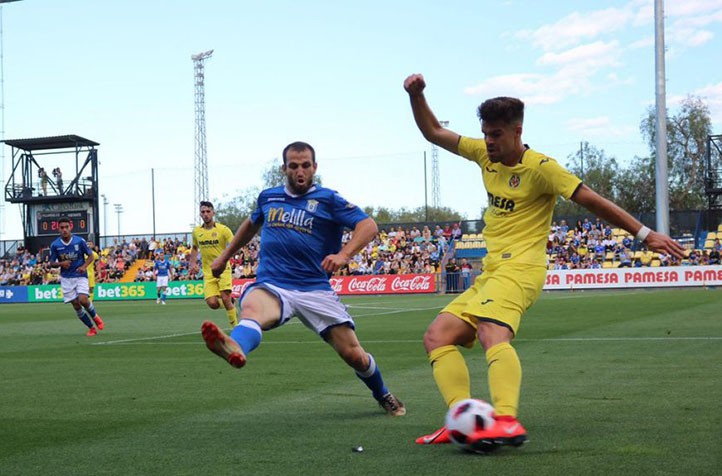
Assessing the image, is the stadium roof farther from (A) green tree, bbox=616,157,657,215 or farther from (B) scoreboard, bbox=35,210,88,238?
(A) green tree, bbox=616,157,657,215

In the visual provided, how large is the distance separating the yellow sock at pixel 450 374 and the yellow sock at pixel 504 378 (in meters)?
0.28

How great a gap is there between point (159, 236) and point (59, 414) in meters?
49.7

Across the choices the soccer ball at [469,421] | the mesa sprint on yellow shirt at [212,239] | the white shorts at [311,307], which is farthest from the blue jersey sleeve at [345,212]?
the mesa sprint on yellow shirt at [212,239]

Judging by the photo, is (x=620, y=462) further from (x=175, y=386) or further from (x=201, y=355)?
(x=201, y=355)

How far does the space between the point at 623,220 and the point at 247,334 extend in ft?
8.38

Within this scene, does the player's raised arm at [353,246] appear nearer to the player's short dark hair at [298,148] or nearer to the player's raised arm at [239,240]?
the player's short dark hair at [298,148]

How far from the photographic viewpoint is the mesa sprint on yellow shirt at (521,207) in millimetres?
5469

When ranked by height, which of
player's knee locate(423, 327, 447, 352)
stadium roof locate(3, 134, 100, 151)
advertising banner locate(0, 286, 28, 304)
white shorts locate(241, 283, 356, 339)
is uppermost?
stadium roof locate(3, 134, 100, 151)

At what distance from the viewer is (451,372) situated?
5477 millimetres

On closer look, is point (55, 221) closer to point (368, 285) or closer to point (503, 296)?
point (368, 285)

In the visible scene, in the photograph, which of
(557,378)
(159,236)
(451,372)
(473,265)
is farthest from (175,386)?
(159,236)

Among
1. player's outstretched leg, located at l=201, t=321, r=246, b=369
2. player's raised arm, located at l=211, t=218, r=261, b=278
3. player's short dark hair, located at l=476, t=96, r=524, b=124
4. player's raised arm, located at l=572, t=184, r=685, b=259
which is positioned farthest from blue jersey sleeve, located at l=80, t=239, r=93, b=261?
player's raised arm, located at l=572, t=184, r=685, b=259

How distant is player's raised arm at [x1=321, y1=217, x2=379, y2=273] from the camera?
603 cm

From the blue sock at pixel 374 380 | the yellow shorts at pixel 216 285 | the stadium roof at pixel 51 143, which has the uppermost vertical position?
the stadium roof at pixel 51 143
